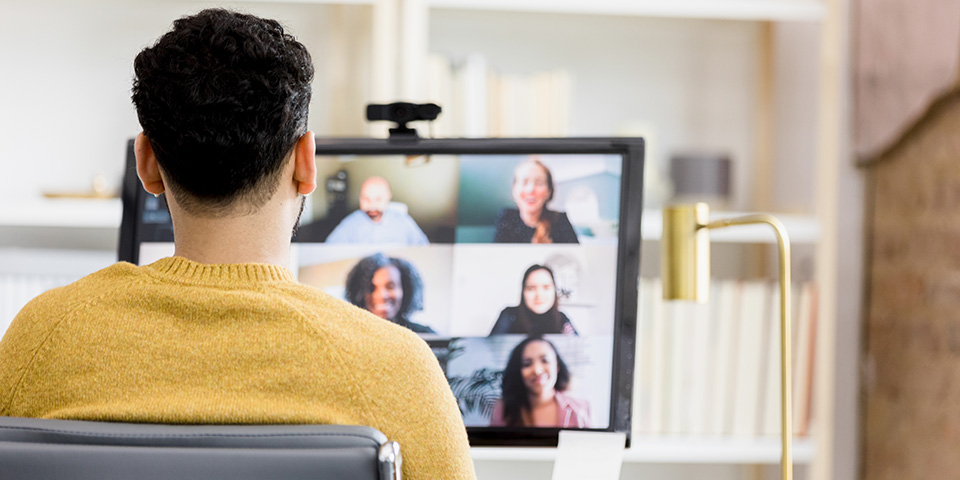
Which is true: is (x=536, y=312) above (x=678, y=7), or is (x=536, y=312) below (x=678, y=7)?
below

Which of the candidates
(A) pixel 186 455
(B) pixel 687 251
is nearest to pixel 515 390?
(B) pixel 687 251

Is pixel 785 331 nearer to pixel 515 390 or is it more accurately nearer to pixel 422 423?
pixel 515 390

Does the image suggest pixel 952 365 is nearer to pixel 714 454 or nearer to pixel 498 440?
pixel 714 454

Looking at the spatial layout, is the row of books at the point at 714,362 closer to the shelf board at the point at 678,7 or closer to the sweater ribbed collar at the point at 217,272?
the shelf board at the point at 678,7

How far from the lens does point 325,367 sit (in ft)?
2.06

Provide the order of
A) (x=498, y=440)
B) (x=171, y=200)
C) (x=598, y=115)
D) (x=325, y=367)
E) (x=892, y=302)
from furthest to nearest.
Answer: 1. (x=598, y=115)
2. (x=892, y=302)
3. (x=498, y=440)
4. (x=171, y=200)
5. (x=325, y=367)

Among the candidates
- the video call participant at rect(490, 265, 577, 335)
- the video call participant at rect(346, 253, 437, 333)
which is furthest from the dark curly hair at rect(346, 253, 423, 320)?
the video call participant at rect(490, 265, 577, 335)

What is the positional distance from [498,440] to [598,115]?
1032mm

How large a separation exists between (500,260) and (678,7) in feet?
2.70

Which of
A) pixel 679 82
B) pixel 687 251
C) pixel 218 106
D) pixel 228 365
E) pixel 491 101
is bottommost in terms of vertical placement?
pixel 228 365

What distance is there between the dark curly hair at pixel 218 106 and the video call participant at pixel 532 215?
1.33ft

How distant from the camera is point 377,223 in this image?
110 centimetres

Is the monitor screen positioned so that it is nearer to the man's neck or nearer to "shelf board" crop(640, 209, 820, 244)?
the man's neck

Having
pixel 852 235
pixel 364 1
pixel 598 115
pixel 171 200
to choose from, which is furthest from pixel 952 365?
pixel 171 200
